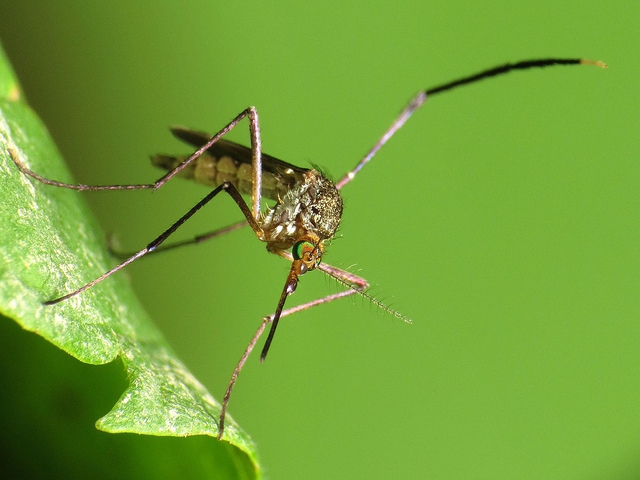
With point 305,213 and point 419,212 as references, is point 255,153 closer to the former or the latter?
point 305,213

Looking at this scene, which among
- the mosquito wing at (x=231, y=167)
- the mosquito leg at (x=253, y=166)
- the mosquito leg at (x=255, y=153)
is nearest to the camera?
the mosquito leg at (x=253, y=166)

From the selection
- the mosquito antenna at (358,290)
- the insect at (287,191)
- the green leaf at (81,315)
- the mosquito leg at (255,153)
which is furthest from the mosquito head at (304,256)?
the green leaf at (81,315)

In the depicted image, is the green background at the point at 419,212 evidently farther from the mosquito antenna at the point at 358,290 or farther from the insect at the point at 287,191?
the insect at the point at 287,191

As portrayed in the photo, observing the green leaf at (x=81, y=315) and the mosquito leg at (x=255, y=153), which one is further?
the mosquito leg at (x=255, y=153)

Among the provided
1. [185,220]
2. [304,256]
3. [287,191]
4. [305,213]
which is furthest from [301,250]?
[185,220]

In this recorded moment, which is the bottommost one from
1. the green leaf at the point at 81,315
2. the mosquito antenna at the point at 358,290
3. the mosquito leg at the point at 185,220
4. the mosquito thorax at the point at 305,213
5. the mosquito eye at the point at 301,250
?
the green leaf at the point at 81,315

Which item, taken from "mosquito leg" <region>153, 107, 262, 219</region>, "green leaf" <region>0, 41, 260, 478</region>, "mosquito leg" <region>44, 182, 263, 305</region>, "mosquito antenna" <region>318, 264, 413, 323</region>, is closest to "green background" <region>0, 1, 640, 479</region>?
"mosquito antenna" <region>318, 264, 413, 323</region>
